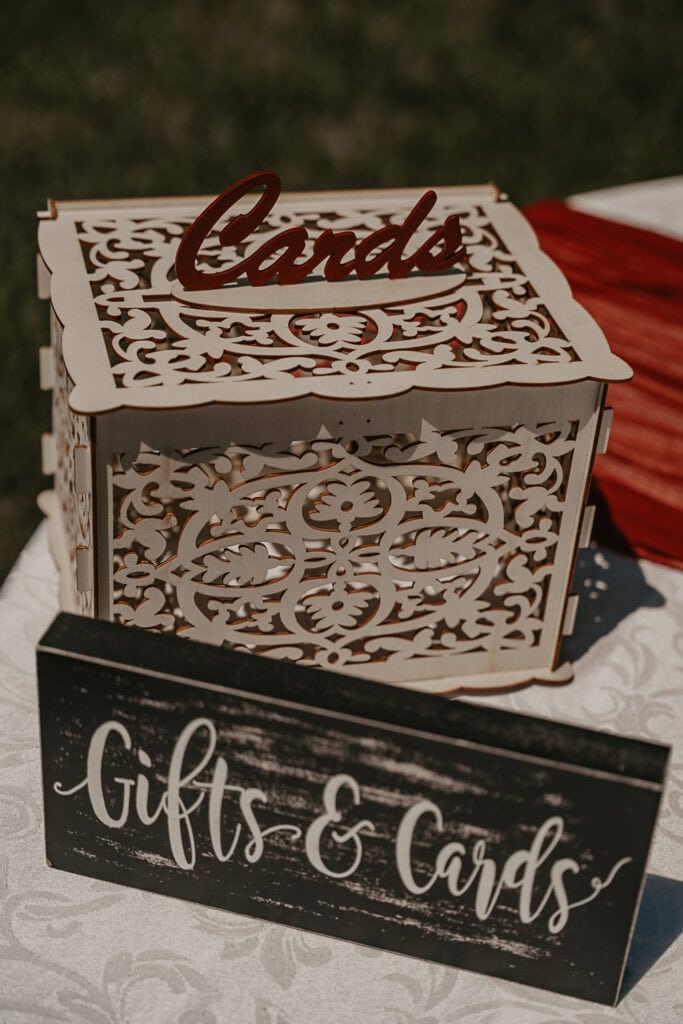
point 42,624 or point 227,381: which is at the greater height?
point 227,381

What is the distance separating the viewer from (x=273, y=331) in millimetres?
1317

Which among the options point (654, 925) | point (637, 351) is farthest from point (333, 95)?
point (654, 925)

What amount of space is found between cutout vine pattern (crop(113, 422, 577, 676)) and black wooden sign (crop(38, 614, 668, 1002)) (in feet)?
0.79

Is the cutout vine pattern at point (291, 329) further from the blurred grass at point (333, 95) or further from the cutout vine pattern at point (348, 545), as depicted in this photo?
the blurred grass at point (333, 95)

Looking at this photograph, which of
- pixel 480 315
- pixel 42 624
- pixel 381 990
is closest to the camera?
pixel 381 990

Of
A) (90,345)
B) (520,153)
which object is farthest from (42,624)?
(520,153)

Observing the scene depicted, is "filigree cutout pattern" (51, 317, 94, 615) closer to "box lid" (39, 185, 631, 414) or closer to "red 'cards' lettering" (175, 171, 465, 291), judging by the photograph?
"box lid" (39, 185, 631, 414)

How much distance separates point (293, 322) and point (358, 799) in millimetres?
500

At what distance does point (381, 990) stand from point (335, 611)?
1.31ft

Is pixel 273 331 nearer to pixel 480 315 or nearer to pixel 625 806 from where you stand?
pixel 480 315

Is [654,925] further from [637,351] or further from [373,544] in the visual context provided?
[637,351]

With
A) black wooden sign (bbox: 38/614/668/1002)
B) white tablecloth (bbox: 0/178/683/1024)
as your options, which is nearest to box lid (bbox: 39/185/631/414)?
black wooden sign (bbox: 38/614/668/1002)

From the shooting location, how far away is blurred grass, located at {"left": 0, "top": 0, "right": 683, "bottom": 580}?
331 centimetres

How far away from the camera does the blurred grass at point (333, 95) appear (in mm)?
3312
